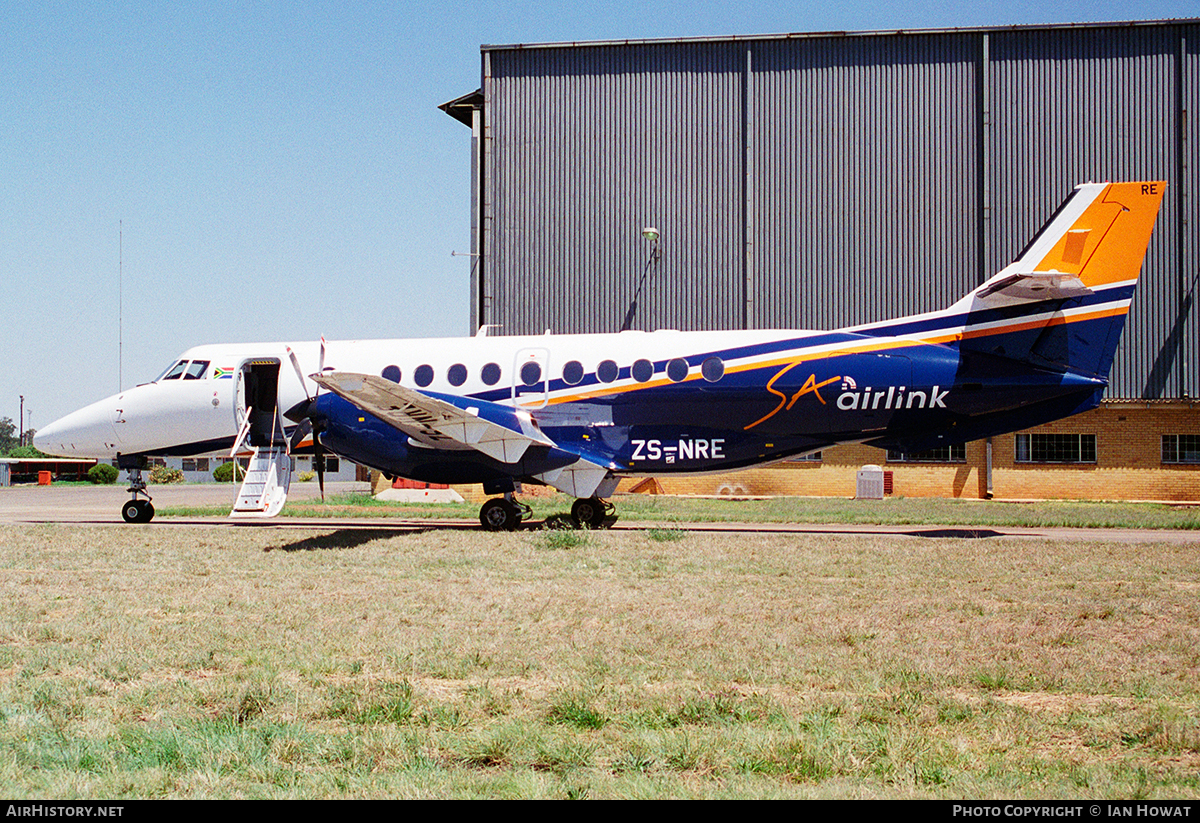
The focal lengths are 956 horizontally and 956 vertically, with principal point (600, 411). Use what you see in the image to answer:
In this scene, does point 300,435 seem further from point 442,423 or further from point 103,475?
point 103,475

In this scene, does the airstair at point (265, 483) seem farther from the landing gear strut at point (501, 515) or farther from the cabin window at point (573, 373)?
the cabin window at point (573, 373)

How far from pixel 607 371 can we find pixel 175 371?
31.9 feet

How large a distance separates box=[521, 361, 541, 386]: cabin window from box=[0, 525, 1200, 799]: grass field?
694 cm

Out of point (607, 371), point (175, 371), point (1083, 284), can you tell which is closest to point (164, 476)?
point (175, 371)

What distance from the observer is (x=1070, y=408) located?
674 inches

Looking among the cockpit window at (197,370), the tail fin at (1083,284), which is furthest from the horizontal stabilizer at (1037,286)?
the cockpit window at (197,370)

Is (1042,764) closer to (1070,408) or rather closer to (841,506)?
(1070,408)

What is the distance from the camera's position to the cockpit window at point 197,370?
2064 centimetres

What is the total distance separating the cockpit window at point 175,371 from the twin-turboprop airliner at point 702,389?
0.96 metres

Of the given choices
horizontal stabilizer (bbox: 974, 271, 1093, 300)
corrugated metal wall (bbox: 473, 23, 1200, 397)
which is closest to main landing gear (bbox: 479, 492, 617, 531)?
horizontal stabilizer (bbox: 974, 271, 1093, 300)

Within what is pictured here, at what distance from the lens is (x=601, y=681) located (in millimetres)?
Answer: 6387

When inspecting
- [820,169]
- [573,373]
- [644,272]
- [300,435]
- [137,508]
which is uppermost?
[820,169]

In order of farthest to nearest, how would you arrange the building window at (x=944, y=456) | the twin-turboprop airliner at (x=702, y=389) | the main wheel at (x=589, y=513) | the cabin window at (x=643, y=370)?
the building window at (x=944, y=456)
the main wheel at (x=589, y=513)
the cabin window at (x=643, y=370)
the twin-turboprop airliner at (x=702, y=389)
